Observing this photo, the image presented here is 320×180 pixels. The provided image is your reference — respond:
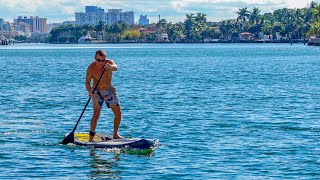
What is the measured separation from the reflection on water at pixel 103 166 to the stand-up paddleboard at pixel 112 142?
260mm

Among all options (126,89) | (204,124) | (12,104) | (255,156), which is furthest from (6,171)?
(126,89)

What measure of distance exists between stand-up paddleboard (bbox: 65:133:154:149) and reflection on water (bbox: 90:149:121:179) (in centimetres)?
26

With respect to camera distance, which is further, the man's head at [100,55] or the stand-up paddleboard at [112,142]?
the stand-up paddleboard at [112,142]

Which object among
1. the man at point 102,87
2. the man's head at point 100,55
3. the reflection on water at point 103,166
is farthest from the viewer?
the man at point 102,87

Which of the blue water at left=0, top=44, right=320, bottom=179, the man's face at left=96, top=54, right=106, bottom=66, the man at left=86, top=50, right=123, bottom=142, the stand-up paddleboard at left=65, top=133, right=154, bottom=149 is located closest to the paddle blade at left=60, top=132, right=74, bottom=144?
the stand-up paddleboard at left=65, top=133, right=154, bottom=149

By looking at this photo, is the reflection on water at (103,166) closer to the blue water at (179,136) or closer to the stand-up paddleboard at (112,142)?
the blue water at (179,136)

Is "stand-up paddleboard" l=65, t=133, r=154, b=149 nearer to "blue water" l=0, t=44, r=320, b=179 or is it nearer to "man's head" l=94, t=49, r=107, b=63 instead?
"blue water" l=0, t=44, r=320, b=179

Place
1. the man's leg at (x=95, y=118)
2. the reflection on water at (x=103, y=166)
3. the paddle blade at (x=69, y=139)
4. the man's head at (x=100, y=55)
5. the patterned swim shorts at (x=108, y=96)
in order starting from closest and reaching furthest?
the reflection on water at (x=103, y=166), the man's head at (x=100, y=55), the patterned swim shorts at (x=108, y=96), the man's leg at (x=95, y=118), the paddle blade at (x=69, y=139)

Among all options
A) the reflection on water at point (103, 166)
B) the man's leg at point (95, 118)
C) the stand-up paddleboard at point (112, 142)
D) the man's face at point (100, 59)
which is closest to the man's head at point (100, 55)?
the man's face at point (100, 59)

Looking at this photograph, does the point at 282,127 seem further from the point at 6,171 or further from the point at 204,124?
the point at 6,171

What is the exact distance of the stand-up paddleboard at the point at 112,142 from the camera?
21.3 m

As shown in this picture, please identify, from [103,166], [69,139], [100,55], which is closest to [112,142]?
[69,139]

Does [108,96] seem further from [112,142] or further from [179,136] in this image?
[179,136]

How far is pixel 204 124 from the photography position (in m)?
28.4
